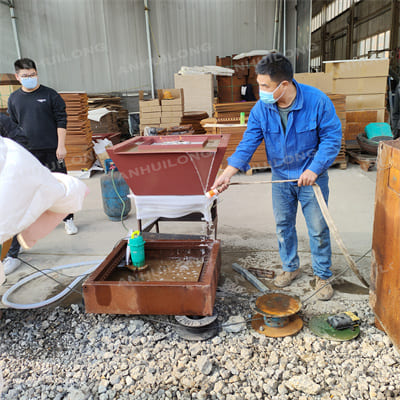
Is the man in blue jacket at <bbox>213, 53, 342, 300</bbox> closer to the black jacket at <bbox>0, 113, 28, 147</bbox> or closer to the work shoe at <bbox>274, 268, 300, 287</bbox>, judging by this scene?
the work shoe at <bbox>274, 268, 300, 287</bbox>

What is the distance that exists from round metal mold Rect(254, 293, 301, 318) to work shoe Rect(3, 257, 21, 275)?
242cm

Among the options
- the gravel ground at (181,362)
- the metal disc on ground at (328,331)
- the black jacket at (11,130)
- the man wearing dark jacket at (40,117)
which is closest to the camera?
the gravel ground at (181,362)

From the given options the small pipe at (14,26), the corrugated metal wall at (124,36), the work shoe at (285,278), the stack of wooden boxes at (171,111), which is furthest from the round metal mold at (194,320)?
the small pipe at (14,26)

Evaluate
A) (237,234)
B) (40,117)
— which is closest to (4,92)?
(40,117)

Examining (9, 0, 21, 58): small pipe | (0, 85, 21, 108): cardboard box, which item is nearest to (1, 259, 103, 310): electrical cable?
(0, 85, 21, 108): cardboard box

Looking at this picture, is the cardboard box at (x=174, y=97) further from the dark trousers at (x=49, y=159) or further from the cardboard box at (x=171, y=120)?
the dark trousers at (x=49, y=159)

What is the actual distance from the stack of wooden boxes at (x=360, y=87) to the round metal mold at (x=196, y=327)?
5883 mm

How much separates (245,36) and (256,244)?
27.5ft

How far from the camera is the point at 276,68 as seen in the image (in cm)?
261

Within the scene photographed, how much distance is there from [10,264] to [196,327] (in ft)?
7.00

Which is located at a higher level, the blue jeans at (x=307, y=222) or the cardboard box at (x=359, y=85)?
the cardboard box at (x=359, y=85)

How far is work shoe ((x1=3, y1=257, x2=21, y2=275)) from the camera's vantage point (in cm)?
368

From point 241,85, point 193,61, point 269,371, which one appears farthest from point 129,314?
point 193,61

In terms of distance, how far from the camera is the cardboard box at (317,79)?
277 inches
